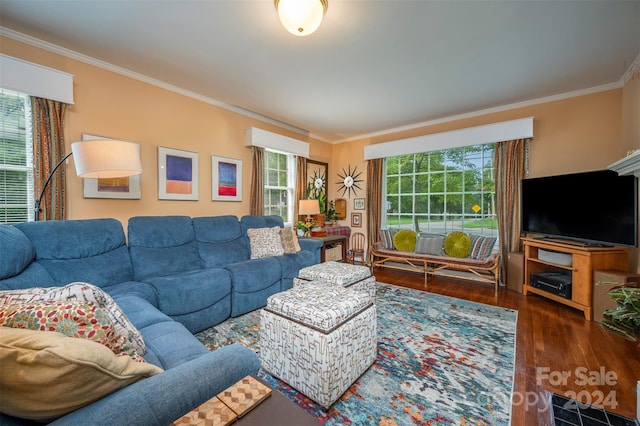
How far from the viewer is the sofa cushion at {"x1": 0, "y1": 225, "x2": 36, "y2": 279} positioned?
162 centimetres

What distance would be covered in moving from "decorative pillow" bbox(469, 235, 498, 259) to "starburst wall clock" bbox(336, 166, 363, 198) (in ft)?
8.02

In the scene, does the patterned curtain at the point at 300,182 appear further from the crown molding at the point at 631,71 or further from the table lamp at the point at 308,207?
the crown molding at the point at 631,71

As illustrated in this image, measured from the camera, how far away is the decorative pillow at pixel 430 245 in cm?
411

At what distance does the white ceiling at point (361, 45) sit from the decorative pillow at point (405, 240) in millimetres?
2077

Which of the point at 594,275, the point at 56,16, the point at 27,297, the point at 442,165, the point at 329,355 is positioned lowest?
the point at 329,355

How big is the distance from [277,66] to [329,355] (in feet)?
8.97

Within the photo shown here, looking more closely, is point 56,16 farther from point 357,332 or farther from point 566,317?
point 566,317

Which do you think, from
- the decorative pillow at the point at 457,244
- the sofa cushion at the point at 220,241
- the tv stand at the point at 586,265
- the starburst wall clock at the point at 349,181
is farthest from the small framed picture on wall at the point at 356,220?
the tv stand at the point at 586,265

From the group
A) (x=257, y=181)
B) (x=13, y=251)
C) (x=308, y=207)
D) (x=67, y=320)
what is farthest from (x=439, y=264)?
(x=13, y=251)

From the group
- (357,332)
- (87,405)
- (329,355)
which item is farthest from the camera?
(357,332)

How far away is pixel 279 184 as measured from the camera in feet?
15.4

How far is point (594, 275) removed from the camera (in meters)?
2.64

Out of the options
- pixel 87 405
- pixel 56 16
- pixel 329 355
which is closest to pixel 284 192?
pixel 56 16

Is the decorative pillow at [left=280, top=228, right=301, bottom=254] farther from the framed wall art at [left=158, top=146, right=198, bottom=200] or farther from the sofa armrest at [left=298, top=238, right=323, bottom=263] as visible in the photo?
the framed wall art at [left=158, top=146, right=198, bottom=200]
